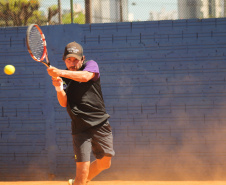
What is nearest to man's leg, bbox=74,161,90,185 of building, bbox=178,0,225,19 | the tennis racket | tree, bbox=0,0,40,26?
the tennis racket

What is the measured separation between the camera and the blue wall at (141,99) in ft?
21.2

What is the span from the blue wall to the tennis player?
184 centimetres

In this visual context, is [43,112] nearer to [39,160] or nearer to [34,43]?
[39,160]

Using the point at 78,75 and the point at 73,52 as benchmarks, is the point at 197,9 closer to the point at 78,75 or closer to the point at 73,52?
the point at 73,52

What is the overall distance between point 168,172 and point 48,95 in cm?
242

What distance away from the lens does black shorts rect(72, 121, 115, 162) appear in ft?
14.9

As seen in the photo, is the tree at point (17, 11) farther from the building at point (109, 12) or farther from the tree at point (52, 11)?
the building at point (109, 12)

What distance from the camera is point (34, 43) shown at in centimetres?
479

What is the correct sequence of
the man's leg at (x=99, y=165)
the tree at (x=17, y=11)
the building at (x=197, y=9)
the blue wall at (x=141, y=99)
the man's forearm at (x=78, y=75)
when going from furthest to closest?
the tree at (x=17, y=11) < the building at (x=197, y=9) < the blue wall at (x=141, y=99) < the man's leg at (x=99, y=165) < the man's forearm at (x=78, y=75)

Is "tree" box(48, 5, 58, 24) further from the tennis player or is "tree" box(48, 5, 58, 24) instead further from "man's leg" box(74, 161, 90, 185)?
"man's leg" box(74, 161, 90, 185)

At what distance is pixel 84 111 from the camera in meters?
4.67

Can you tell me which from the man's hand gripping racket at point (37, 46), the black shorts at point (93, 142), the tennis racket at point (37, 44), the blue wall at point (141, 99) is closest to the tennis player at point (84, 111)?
the black shorts at point (93, 142)

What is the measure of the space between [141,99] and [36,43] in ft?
7.64

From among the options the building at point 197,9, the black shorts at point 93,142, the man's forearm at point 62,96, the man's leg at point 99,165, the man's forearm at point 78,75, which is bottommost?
the man's leg at point 99,165
